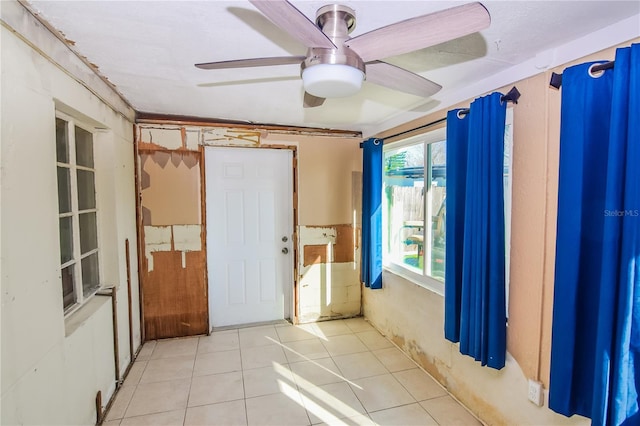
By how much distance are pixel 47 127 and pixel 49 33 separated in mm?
424

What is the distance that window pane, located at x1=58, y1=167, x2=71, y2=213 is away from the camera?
1843 mm

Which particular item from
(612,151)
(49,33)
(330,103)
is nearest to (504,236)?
(612,151)

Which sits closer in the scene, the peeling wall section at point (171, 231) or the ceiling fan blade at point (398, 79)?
the ceiling fan blade at point (398, 79)

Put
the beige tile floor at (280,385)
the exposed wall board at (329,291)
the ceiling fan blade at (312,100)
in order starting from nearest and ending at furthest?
1. the ceiling fan blade at (312,100)
2. the beige tile floor at (280,385)
3. the exposed wall board at (329,291)

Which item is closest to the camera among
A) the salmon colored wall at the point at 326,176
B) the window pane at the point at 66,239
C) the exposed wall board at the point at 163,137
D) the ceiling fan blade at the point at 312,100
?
the ceiling fan blade at the point at 312,100

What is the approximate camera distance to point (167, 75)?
1.98m

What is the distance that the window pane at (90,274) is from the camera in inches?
85.7

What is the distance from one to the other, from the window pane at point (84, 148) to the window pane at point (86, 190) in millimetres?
66

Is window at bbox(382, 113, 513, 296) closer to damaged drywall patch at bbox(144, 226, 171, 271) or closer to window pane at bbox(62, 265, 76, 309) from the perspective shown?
damaged drywall patch at bbox(144, 226, 171, 271)

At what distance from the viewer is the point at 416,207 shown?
2871 mm

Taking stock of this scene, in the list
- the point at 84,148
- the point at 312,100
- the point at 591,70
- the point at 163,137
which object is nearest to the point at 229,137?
the point at 163,137

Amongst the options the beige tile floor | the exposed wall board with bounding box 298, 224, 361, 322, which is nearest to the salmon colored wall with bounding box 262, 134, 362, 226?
the exposed wall board with bounding box 298, 224, 361, 322

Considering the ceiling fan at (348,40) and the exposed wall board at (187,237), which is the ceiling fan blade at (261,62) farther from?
the exposed wall board at (187,237)

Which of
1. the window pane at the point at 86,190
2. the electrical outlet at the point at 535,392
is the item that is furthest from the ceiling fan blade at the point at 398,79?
the window pane at the point at 86,190
